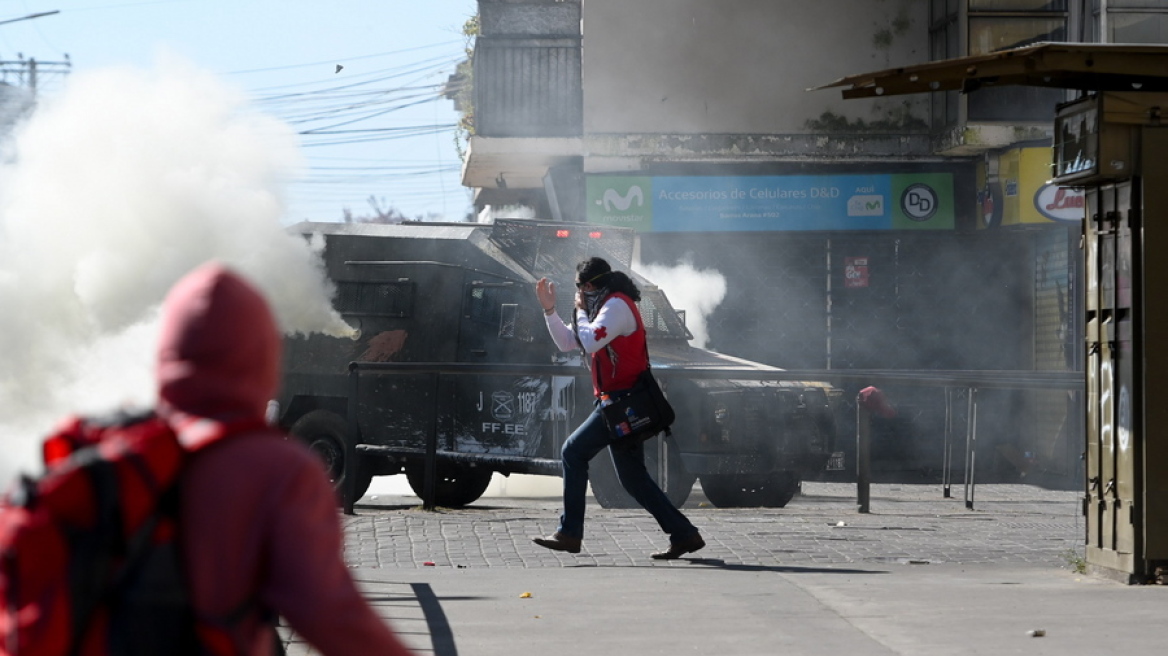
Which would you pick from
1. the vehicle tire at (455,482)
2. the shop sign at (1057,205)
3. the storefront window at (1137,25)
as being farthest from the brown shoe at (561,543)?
the storefront window at (1137,25)

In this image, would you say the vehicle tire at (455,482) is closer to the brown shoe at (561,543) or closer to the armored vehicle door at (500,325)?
the armored vehicle door at (500,325)

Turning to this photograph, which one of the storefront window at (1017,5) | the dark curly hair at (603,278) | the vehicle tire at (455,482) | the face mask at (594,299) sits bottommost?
the vehicle tire at (455,482)

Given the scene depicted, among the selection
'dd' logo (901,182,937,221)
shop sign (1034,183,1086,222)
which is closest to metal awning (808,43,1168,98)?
shop sign (1034,183,1086,222)

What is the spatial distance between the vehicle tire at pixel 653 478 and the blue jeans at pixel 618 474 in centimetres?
330

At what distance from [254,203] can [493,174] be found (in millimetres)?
5616

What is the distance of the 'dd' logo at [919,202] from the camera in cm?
2073

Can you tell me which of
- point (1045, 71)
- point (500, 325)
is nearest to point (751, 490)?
point (500, 325)

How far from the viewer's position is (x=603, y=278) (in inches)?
336

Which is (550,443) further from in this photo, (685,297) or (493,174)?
(493,174)

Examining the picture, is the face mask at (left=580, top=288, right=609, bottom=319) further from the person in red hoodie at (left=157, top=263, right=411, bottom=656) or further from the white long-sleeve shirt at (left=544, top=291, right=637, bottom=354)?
the person in red hoodie at (left=157, top=263, right=411, bottom=656)

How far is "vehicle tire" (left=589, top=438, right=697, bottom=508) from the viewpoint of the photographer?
39.7ft

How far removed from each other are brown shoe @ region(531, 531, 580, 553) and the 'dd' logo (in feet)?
43.2

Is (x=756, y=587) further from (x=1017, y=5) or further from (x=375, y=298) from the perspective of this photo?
(x=1017, y=5)

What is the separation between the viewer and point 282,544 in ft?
7.43
